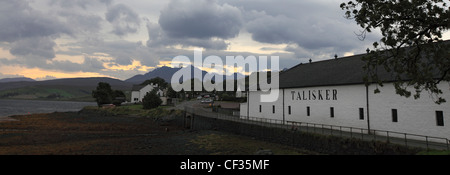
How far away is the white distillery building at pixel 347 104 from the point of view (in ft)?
65.2

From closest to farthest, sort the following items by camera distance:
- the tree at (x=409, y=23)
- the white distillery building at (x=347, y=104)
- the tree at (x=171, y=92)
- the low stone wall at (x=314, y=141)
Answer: the tree at (x=409, y=23) → the low stone wall at (x=314, y=141) → the white distillery building at (x=347, y=104) → the tree at (x=171, y=92)

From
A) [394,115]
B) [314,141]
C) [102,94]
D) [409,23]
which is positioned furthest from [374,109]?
[102,94]

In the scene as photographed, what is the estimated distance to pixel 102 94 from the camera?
88938 mm

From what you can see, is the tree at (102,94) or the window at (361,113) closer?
the window at (361,113)

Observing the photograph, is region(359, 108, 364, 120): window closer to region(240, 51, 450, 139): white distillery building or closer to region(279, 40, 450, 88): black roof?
region(240, 51, 450, 139): white distillery building

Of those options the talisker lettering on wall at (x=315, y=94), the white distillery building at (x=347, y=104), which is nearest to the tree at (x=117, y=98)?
the white distillery building at (x=347, y=104)

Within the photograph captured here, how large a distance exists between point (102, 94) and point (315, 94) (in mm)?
81953

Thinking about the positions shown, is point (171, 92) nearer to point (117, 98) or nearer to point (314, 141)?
point (117, 98)

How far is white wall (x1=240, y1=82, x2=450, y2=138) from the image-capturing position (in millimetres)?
19595

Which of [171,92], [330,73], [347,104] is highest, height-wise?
[330,73]

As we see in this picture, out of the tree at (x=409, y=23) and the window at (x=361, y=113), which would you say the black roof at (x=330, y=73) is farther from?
the tree at (x=409, y=23)
